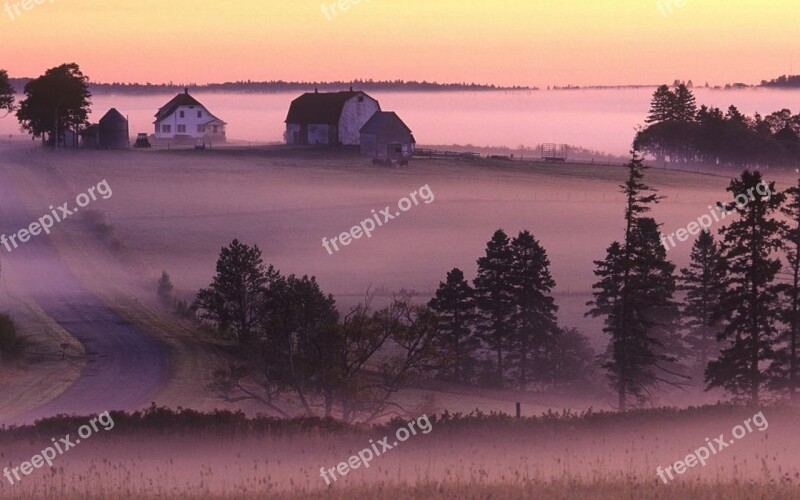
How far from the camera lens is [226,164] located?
408ft

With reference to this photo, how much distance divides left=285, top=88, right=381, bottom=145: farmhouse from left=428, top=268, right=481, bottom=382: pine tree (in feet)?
285

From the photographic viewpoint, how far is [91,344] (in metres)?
46.0

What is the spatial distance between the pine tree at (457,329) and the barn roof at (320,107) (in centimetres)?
8704

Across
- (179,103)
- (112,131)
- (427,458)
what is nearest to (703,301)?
(427,458)

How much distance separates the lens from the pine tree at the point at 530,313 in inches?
1982

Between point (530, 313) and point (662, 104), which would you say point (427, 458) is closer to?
point (530, 313)

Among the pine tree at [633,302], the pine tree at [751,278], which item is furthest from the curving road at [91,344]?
the pine tree at [751,278]

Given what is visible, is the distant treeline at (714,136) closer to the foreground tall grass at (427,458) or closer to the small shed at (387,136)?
the small shed at (387,136)

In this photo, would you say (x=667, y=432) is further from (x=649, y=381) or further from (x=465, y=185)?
(x=465, y=185)

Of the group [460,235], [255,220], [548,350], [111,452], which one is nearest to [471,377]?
[548,350]

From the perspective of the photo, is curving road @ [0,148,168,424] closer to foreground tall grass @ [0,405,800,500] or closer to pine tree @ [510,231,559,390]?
foreground tall grass @ [0,405,800,500]

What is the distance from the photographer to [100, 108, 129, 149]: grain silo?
135750 millimetres

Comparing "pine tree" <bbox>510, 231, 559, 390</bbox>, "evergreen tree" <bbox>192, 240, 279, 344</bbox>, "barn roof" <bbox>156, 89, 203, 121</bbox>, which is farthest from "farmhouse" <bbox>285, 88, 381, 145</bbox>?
"evergreen tree" <bbox>192, 240, 279, 344</bbox>

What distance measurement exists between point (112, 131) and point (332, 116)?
2678 centimetres
